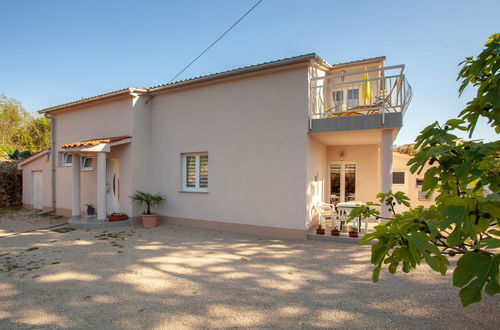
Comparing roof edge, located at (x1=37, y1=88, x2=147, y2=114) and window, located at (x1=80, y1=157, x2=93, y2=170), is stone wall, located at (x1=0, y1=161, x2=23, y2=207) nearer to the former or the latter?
roof edge, located at (x1=37, y1=88, x2=147, y2=114)

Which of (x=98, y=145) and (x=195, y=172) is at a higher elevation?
(x=98, y=145)

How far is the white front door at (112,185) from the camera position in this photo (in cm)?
1172

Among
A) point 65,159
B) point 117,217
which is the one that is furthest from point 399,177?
point 65,159

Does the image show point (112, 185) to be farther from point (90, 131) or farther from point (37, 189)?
point (37, 189)

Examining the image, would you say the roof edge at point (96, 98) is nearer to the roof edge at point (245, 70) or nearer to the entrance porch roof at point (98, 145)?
the roof edge at point (245, 70)

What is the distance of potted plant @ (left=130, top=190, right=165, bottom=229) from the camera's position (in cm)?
1040

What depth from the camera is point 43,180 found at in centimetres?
1463

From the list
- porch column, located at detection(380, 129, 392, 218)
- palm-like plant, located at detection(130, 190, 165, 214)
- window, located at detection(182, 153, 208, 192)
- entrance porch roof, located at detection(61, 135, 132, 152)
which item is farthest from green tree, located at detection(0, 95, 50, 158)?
porch column, located at detection(380, 129, 392, 218)

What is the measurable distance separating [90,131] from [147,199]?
4.80 meters

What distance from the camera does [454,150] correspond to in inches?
74.2

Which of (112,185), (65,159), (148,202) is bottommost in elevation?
(148,202)

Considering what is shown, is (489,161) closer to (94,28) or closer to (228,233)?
(228,233)

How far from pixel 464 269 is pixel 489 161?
88 centimetres

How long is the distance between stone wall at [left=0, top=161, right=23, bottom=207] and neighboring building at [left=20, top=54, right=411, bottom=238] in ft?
18.0
